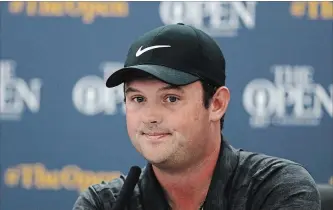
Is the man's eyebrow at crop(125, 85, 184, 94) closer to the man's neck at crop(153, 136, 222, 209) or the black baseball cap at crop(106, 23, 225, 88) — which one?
the black baseball cap at crop(106, 23, 225, 88)

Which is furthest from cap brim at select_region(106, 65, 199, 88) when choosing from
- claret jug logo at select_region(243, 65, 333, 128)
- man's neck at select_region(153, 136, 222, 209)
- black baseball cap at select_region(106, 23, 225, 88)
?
claret jug logo at select_region(243, 65, 333, 128)

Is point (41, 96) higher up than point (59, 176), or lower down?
higher up

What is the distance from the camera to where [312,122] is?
7.13 feet

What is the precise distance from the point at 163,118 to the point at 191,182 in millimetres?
184

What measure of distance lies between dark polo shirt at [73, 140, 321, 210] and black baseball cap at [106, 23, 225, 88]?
0.17 m

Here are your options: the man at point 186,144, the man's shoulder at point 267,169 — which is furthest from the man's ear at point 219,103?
the man's shoulder at point 267,169

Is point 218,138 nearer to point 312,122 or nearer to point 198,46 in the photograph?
point 198,46

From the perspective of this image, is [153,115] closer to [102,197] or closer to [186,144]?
[186,144]

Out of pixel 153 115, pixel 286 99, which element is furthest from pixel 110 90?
pixel 153 115

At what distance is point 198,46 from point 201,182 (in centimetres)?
27

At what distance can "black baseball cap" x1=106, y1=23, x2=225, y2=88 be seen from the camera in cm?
105

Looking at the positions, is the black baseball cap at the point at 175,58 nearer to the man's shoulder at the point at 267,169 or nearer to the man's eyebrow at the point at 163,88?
the man's eyebrow at the point at 163,88

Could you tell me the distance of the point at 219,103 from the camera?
115 cm

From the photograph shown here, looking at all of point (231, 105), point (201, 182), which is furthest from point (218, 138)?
point (231, 105)
